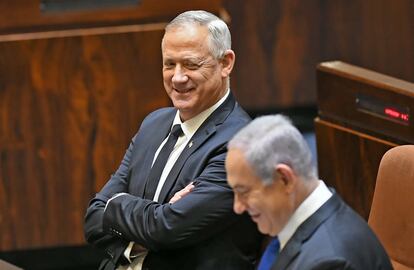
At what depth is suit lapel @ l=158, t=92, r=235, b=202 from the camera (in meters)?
2.70

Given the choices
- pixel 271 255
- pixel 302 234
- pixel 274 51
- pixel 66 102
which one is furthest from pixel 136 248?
pixel 274 51

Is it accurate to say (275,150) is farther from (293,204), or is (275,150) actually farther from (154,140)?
(154,140)

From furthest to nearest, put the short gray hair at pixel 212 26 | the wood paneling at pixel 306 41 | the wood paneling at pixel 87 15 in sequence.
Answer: the wood paneling at pixel 306 41 → the wood paneling at pixel 87 15 → the short gray hair at pixel 212 26

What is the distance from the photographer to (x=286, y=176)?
206 centimetres

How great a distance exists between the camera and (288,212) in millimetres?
2115

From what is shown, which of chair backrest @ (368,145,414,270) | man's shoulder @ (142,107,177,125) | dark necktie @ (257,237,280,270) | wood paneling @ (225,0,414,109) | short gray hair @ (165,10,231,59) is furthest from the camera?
wood paneling @ (225,0,414,109)

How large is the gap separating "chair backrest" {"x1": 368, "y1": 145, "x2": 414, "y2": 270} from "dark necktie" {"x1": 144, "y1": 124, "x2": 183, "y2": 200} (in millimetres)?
544

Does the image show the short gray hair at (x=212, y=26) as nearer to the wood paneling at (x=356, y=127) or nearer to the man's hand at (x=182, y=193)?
the man's hand at (x=182, y=193)

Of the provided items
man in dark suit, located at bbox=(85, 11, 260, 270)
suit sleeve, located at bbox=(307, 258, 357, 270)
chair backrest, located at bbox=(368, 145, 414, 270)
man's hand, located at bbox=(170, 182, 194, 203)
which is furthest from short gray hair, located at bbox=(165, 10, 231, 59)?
suit sleeve, located at bbox=(307, 258, 357, 270)

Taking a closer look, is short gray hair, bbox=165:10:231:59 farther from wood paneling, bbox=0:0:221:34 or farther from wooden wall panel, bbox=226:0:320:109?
wooden wall panel, bbox=226:0:320:109

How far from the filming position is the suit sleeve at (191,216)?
256cm

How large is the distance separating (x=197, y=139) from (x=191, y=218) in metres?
0.24

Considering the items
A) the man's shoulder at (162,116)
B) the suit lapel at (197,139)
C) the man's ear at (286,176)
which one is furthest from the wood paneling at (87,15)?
the man's ear at (286,176)

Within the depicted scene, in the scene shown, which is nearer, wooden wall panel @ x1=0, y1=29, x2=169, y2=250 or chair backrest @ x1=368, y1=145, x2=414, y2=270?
chair backrest @ x1=368, y1=145, x2=414, y2=270
